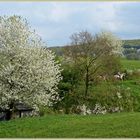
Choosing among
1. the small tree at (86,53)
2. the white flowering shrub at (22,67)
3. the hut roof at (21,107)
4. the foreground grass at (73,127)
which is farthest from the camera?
the small tree at (86,53)

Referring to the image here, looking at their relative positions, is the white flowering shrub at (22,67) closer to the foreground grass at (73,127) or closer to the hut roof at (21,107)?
the hut roof at (21,107)

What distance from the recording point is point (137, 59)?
3036 inches

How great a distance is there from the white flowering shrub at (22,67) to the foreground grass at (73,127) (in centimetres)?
731

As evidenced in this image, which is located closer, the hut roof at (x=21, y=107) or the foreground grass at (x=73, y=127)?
the foreground grass at (x=73, y=127)

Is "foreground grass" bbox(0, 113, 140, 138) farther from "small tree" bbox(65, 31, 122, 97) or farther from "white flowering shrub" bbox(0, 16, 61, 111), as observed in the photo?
"small tree" bbox(65, 31, 122, 97)

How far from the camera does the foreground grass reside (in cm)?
2048

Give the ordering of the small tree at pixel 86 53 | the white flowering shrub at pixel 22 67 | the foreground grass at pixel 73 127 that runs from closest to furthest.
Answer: the foreground grass at pixel 73 127 < the white flowering shrub at pixel 22 67 < the small tree at pixel 86 53

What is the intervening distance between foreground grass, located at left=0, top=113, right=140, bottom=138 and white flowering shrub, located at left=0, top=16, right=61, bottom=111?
24.0 ft

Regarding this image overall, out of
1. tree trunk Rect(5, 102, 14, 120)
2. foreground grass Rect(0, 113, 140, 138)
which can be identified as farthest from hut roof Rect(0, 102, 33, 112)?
foreground grass Rect(0, 113, 140, 138)

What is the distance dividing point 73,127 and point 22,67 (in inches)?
420

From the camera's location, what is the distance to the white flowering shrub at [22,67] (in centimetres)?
3152

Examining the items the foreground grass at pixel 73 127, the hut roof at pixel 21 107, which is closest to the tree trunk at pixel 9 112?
the hut roof at pixel 21 107

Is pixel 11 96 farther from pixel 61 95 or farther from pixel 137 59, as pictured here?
pixel 137 59

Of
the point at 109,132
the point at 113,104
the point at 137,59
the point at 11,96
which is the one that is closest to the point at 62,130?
the point at 109,132
